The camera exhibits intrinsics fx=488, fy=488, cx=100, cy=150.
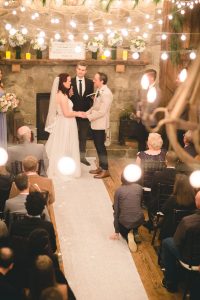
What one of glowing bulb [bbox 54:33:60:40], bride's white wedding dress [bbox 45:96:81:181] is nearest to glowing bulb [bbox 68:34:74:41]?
glowing bulb [bbox 54:33:60:40]

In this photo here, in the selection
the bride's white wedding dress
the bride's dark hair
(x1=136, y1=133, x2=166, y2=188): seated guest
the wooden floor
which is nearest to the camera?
the wooden floor

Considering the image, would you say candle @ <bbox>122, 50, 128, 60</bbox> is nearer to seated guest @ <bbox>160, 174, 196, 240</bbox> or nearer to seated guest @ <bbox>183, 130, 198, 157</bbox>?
seated guest @ <bbox>183, 130, 198, 157</bbox>

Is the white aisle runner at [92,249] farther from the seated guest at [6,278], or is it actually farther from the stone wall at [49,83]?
the stone wall at [49,83]

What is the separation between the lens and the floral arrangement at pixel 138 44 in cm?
908

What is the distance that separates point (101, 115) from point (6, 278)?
14.7 ft

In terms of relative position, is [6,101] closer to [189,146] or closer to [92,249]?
[189,146]

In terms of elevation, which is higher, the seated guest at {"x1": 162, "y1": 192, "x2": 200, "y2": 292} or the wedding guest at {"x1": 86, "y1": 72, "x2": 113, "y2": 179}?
the wedding guest at {"x1": 86, "y1": 72, "x2": 113, "y2": 179}

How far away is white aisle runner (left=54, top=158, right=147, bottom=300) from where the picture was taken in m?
4.79

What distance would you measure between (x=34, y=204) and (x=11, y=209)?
52 cm

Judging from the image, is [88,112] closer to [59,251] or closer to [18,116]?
[18,116]

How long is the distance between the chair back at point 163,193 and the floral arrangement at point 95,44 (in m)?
4.22

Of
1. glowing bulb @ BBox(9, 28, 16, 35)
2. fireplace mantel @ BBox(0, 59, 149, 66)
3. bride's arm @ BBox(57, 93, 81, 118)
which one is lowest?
bride's arm @ BBox(57, 93, 81, 118)

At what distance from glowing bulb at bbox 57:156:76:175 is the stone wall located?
1649 millimetres

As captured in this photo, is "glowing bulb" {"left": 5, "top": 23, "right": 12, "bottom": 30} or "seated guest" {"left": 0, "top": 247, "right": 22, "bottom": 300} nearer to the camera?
"seated guest" {"left": 0, "top": 247, "right": 22, "bottom": 300}
